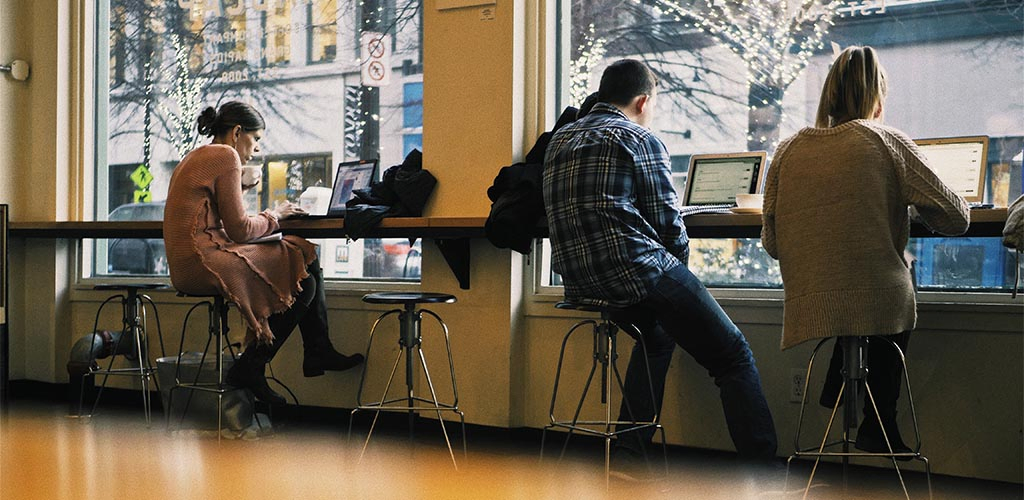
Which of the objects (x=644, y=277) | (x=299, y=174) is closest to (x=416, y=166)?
(x=299, y=174)

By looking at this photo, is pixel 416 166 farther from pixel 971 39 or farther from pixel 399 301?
pixel 971 39

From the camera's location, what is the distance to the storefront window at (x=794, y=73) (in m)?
3.51

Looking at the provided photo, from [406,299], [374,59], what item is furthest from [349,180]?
[406,299]

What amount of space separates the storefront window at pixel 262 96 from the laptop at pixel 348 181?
15cm

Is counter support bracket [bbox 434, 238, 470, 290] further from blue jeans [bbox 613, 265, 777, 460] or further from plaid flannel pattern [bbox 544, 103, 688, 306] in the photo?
blue jeans [bbox 613, 265, 777, 460]

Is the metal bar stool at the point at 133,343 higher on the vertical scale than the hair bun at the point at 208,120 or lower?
lower

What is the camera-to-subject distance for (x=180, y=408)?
4.60 meters

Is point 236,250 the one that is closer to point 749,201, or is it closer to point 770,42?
point 749,201

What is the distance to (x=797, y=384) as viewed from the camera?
147 inches

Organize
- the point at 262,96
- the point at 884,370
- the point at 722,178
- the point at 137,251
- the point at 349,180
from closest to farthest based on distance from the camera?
1. the point at 884,370
2. the point at 722,178
3. the point at 349,180
4. the point at 262,96
5. the point at 137,251

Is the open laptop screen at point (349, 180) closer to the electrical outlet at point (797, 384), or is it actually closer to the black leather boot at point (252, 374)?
the black leather boot at point (252, 374)

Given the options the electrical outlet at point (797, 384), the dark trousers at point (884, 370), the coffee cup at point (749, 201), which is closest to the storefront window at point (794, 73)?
the electrical outlet at point (797, 384)

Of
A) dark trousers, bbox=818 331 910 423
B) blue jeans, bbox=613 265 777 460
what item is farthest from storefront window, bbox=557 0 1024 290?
blue jeans, bbox=613 265 777 460

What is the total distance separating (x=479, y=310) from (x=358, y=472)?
3.13 feet
